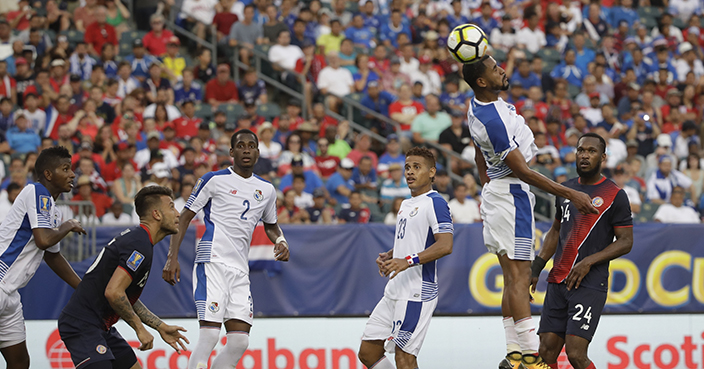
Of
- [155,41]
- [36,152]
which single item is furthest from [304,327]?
[155,41]

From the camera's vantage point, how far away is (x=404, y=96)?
1688cm

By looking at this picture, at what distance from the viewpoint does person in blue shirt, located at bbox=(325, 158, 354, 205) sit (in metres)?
14.5

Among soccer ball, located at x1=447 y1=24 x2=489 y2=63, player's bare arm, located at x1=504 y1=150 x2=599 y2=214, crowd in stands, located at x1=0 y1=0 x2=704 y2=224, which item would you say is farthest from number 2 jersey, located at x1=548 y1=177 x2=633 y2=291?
crowd in stands, located at x1=0 y1=0 x2=704 y2=224

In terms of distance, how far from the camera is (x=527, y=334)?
6836mm

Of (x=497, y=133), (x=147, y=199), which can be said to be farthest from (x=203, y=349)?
(x=497, y=133)

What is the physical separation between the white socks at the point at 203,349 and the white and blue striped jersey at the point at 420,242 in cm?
172

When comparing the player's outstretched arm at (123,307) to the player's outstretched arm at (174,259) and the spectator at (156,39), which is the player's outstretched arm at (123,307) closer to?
the player's outstretched arm at (174,259)

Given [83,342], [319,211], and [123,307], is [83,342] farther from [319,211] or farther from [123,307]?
[319,211]

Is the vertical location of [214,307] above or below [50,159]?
below

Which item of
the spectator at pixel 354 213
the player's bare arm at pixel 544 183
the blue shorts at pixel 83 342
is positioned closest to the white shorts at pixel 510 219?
the player's bare arm at pixel 544 183

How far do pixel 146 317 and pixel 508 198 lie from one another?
10.8 feet

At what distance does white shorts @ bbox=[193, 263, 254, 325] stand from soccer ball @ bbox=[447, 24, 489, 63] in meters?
3.01

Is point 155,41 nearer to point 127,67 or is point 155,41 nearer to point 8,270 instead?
point 127,67

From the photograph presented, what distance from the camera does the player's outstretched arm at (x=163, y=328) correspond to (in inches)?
253
